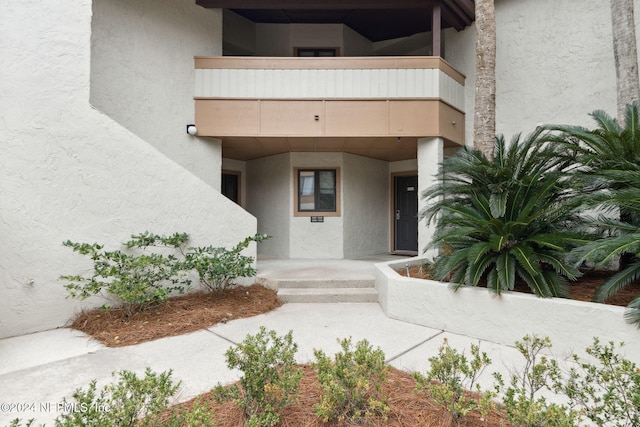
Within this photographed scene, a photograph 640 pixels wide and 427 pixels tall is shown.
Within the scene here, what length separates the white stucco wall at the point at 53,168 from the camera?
11.7 feet

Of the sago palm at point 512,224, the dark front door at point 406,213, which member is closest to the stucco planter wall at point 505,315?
the sago palm at point 512,224

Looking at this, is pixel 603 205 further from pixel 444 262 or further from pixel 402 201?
pixel 402 201

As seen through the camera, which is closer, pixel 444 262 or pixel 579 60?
pixel 444 262

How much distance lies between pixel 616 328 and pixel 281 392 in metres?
3.05

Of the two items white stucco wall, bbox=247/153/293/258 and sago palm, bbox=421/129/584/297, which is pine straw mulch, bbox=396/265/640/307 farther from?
white stucco wall, bbox=247/153/293/258

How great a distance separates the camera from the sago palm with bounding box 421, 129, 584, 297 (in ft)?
11.3

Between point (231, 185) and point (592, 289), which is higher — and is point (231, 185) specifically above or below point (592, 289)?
above

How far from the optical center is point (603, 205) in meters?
3.19

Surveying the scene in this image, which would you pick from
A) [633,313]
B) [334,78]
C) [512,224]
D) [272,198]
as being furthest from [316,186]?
[633,313]

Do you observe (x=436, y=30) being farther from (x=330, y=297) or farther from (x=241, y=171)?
(x=241, y=171)

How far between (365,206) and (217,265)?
5178 mm

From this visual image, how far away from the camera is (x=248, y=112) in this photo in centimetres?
665

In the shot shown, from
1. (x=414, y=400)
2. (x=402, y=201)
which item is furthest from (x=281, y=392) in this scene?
(x=402, y=201)

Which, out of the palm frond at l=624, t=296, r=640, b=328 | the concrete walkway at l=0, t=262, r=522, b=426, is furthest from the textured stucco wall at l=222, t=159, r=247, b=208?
the palm frond at l=624, t=296, r=640, b=328
